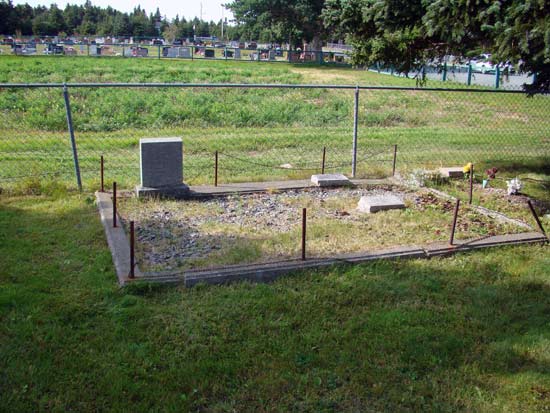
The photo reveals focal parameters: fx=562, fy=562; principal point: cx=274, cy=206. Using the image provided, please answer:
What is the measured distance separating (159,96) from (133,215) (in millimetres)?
11822

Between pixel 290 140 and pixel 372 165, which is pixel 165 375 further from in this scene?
pixel 290 140

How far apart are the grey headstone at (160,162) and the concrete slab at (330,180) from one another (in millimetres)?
2431

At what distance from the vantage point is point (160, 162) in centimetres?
886

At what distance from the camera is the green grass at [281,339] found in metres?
4.04

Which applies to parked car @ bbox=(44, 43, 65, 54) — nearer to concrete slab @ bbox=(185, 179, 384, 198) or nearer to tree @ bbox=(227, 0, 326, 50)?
tree @ bbox=(227, 0, 326, 50)

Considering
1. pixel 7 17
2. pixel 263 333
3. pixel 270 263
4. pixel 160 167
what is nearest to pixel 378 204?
pixel 270 263

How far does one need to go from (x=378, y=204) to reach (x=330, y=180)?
5.22ft

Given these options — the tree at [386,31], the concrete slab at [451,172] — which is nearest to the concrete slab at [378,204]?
the concrete slab at [451,172]

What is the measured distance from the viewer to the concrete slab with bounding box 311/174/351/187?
9.89 meters

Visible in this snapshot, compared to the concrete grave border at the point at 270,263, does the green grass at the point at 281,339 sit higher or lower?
lower

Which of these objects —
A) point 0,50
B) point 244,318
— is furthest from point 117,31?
point 244,318

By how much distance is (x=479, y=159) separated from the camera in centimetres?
1294

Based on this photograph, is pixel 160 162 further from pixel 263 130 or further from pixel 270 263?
pixel 263 130

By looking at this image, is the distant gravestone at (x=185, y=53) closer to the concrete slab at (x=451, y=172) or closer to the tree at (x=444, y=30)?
the tree at (x=444, y=30)
